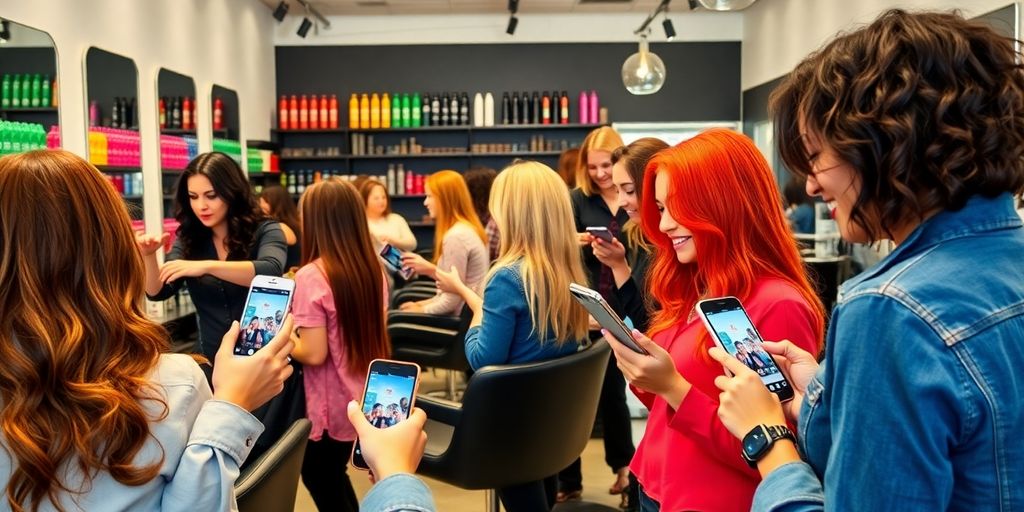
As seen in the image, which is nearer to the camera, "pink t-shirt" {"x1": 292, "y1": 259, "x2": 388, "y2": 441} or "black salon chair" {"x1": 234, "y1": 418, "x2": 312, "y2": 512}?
"black salon chair" {"x1": 234, "y1": 418, "x2": 312, "y2": 512}

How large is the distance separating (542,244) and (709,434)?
4.03 ft

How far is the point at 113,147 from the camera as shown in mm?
5148

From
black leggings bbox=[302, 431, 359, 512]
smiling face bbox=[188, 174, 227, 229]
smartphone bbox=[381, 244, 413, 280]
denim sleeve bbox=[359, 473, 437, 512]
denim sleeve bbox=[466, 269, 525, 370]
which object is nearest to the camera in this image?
denim sleeve bbox=[359, 473, 437, 512]

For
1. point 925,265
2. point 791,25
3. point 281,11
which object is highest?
point 281,11

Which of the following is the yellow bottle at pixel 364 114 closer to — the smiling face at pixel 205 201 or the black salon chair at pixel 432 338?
the black salon chair at pixel 432 338

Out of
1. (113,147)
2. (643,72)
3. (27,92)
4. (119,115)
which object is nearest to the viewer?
(27,92)

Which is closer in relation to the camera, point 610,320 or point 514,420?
point 610,320

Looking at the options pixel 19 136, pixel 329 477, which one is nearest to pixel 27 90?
pixel 19 136

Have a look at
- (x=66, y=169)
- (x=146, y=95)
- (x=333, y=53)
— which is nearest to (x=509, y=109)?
(x=333, y=53)

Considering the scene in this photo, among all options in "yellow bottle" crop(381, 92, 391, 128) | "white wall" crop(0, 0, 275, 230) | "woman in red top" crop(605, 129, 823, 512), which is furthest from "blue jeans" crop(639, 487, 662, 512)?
"yellow bottle" crop(381, 92, 391, 128)

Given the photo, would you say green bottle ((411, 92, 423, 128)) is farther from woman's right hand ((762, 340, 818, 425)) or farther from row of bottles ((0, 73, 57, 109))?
woman's right hand ((762, 340, 818, 425))

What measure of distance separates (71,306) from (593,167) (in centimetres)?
295

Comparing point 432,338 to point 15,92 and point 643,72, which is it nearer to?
point 15,92

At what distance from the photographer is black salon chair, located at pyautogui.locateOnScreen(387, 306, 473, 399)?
14.5 feet
